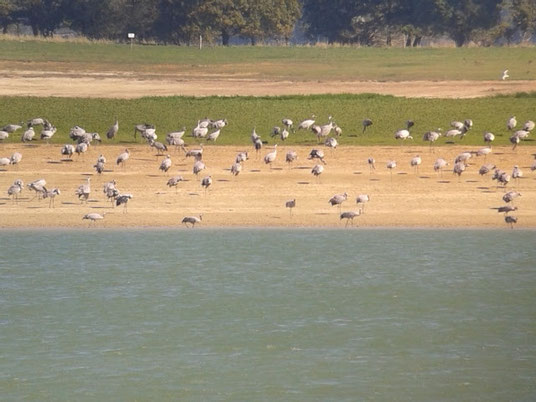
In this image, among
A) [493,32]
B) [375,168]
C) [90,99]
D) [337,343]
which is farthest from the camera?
[493,32]

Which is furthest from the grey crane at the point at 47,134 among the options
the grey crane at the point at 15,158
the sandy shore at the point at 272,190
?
the grey crane at the point at 15,158

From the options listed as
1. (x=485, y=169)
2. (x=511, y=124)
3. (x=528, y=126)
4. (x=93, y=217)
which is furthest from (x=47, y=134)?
(x=528, y=126)

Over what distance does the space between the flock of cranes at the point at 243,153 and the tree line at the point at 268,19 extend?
54.8 meters

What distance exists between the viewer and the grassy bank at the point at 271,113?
3506 cm

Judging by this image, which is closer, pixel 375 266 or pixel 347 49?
pixel 375 266

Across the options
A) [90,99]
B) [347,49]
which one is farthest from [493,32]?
[90,99]

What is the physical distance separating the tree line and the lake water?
67.2 m

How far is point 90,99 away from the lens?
41.7 m

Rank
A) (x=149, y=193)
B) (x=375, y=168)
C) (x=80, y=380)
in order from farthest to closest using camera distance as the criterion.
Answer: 1. (x=375, y=168)
2. (x=149, y=193)
3. (x=80, y=380)

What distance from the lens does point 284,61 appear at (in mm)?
70688

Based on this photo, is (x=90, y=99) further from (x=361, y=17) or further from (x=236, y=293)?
(x=361, y=17)

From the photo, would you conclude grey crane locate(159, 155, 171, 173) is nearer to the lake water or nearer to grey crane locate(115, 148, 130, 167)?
grey crane locate(115, 148, 130, 167)

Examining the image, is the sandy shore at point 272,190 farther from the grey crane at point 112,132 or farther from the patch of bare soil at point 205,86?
the patch of bare soil at point 205,86

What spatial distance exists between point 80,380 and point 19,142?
18.8 meters
